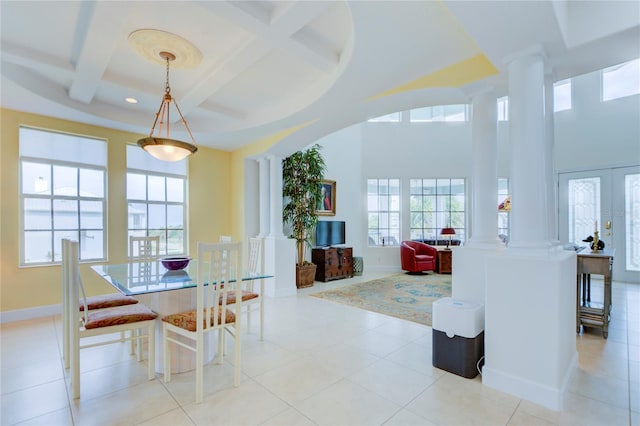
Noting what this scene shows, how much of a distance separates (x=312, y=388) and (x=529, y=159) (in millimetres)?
2290

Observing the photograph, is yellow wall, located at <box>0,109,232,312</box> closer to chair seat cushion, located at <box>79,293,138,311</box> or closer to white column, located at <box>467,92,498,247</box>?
chair seat cushion, located at <box>79,293,138,311</box>

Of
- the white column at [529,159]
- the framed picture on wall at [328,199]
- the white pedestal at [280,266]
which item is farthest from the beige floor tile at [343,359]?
the framed picture on wall at [328,199]

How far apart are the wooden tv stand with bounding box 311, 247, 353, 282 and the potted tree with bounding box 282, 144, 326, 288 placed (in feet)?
1.39

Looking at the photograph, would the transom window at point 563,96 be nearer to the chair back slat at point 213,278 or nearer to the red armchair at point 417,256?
the red armchair at point 417,256

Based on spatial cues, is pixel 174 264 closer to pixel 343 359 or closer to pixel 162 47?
pixel 343 359

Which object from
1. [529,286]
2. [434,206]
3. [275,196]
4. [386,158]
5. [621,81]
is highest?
[621,81]

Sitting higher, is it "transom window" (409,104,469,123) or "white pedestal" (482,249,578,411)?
"transom window" (409,104,469,123)

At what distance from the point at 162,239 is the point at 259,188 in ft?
6.09

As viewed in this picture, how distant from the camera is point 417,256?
269 inches

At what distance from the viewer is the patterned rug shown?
4.06m

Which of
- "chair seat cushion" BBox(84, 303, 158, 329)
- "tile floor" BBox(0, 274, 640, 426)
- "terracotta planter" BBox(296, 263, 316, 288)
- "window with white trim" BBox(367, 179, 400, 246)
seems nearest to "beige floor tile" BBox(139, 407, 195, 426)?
"tile floor" BBox(0, 274, 640, 426)

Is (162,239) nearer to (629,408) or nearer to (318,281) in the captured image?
(318,281)

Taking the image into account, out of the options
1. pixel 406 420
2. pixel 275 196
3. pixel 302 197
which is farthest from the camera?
pixel 302 197

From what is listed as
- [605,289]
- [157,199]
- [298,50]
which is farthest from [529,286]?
[157,199]
